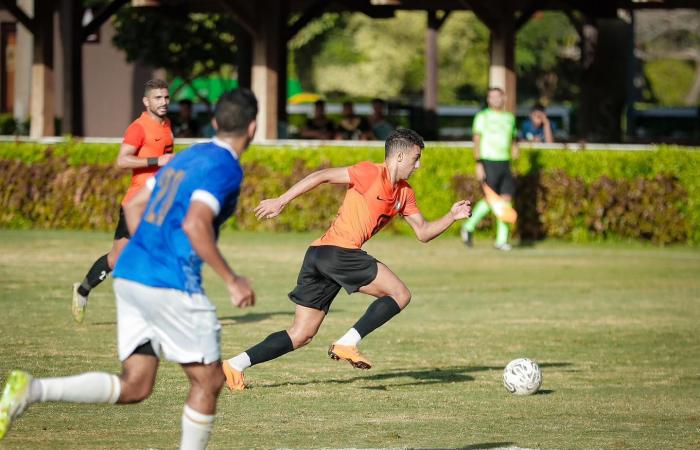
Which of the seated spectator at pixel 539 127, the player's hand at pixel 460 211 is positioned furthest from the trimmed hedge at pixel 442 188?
the player's hand at pixel 460 211

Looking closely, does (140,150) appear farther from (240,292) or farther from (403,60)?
(403,60)

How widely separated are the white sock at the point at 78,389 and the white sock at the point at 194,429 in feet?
1.26

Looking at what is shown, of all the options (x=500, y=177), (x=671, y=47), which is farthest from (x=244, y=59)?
(x=671, y=47)

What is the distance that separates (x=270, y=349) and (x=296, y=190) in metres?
1.08

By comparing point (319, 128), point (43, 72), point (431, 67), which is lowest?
point (319, 128)

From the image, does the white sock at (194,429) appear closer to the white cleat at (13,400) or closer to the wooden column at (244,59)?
the white cleat at (13,400)

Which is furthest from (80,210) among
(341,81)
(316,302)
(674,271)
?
(341,81)

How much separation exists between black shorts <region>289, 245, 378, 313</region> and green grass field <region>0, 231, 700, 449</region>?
2.13 feet

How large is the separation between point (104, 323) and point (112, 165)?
31.6 feet

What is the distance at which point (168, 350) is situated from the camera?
6.14m

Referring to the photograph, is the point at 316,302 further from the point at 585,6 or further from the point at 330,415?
the point at 585,6

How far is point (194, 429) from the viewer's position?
6.07 m

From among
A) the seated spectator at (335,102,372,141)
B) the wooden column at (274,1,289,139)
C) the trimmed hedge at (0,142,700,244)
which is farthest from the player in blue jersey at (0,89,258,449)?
the seated spectator at (335,102,372,141)

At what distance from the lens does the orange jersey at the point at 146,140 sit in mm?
11715
